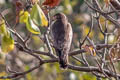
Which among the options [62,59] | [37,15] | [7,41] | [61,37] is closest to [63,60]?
[62,59]

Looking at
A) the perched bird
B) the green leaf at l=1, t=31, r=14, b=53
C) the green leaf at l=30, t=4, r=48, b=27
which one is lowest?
the perched bird

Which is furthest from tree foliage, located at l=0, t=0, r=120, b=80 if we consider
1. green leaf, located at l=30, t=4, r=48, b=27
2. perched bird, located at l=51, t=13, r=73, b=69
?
perched bird, located at l=51, t=13, r=73, b=69

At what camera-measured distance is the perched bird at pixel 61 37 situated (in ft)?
19.1

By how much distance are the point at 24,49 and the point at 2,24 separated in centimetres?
161

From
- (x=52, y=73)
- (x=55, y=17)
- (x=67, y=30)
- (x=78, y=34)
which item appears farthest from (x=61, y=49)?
(x=78, y=34)

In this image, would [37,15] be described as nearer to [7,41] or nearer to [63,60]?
[7,41]

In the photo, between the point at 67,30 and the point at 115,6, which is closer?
the point at 115,6

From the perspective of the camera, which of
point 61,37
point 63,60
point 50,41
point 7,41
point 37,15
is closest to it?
point 37,15

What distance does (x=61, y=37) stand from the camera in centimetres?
643

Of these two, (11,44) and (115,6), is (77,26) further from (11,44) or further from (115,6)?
(11,44)

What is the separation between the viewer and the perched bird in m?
5.81

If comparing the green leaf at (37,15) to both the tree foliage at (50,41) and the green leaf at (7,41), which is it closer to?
the tree foliage at (50,41)

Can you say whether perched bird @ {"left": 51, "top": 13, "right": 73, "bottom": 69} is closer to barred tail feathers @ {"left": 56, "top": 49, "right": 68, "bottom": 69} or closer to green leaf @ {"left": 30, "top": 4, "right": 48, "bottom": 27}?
barred tail feathers @ {"left": 56, "top": 49, "right": 68, "bottom": 69}

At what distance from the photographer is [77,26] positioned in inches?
466
